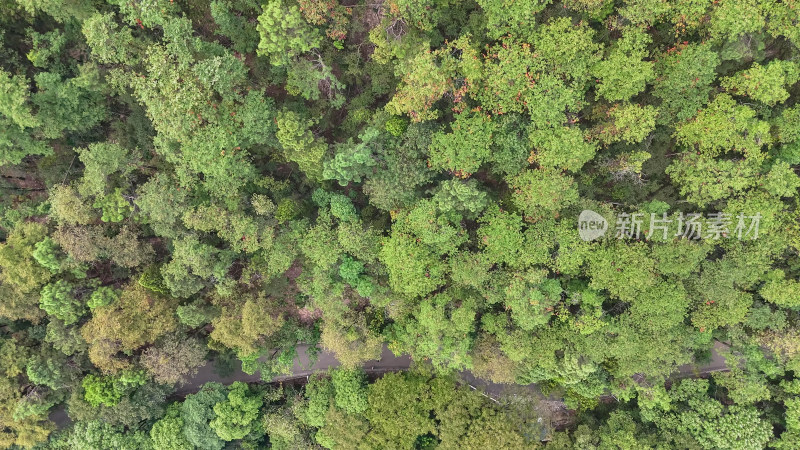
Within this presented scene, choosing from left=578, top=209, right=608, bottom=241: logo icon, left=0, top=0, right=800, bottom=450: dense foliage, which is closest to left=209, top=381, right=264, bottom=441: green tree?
left=0, top=0, right=800, bottom=450: dense foliage

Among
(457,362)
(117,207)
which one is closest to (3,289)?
(117,207)

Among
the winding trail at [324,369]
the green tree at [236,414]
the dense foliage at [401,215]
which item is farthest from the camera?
the winding trail at [324,369]

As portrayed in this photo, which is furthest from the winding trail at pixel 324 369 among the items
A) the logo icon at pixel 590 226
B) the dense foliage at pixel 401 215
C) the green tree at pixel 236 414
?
the logo icon at pixel 590 226

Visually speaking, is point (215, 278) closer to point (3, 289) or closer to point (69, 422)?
point (3, 289)

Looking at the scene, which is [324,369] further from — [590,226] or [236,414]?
[590,226]

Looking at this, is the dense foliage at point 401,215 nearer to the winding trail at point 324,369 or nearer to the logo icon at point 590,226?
the logo icon at point 590,226

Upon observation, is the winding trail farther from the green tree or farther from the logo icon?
the logo icon
